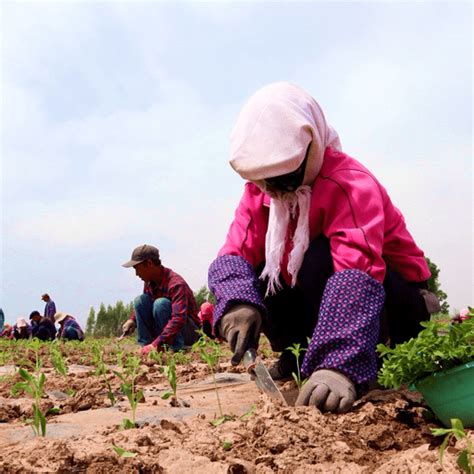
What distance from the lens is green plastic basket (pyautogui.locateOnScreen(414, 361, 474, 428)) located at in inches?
72.7

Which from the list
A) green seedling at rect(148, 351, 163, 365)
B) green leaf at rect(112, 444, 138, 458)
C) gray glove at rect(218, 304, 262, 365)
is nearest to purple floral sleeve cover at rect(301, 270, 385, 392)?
gray glove at rect(218, 304, 262, 365)

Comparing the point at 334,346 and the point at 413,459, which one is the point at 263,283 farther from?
the point at 413,459

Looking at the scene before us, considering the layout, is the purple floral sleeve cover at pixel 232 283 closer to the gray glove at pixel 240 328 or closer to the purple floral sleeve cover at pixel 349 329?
the gray glove at pixel 240 328

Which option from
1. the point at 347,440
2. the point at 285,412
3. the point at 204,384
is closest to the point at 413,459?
the point at 347,440

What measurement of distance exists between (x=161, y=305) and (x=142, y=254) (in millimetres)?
585

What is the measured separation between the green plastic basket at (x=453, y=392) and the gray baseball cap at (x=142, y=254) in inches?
175

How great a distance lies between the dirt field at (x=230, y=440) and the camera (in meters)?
1.58

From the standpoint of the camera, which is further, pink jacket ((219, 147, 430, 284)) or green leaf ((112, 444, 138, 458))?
pink jacket ((219, 147, 430, 284))

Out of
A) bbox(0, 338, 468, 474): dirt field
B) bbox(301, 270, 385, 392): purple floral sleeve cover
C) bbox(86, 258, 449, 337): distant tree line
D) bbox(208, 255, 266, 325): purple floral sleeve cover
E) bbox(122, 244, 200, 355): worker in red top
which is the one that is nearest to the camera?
bbox(0, 338, 468, 474): dirt field

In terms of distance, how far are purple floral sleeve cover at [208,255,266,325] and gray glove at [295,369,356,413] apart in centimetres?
52

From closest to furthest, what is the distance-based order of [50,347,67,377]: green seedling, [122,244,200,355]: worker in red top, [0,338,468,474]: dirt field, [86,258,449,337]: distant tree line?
[0,338,468,474]: dirt field < [50,347,67,377]: green seedling < [122,244,200,355]: worker in red top < [86,258,449,337]: distant tree line

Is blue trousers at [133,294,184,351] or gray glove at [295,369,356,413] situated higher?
blue trousers at [133,294,184,351]

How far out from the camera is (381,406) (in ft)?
7.45

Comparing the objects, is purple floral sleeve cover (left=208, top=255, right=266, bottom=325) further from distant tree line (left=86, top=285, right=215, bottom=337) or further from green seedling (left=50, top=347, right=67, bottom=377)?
distant tree line (left=86, top=285, right=215, bottom=337)
